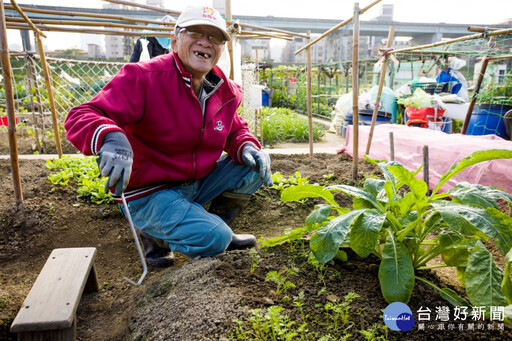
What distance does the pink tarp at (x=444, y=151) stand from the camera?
9.62 ft

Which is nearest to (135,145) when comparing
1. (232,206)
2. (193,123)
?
(193,123)

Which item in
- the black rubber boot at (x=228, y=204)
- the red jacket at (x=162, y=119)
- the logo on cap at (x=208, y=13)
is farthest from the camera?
the black rubber boot at (x=228, y=204)

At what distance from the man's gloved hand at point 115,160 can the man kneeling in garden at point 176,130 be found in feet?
0.08

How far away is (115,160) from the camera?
156 cm

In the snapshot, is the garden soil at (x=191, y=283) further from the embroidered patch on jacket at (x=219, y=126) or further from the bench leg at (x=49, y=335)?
the embroidered patch on jacket at (x=219, y=126)

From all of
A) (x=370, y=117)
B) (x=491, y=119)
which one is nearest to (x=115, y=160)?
(x=491, y=119)

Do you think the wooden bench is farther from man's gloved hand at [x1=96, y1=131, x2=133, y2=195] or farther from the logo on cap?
the logo on cap

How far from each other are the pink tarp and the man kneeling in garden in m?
1.99

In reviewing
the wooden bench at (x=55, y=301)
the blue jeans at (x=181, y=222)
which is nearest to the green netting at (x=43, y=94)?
the blue jeans at (x=181, y=222)

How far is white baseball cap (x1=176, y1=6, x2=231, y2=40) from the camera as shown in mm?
1886

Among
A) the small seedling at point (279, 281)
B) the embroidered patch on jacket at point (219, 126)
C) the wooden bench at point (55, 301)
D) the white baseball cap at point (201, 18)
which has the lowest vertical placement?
the wooden bench at point (55, 301)

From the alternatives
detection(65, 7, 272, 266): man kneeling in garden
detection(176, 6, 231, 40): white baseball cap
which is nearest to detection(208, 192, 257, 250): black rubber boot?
detection(65, 7, 272, 266): man kneeling in garden

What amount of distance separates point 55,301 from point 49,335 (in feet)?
0.44

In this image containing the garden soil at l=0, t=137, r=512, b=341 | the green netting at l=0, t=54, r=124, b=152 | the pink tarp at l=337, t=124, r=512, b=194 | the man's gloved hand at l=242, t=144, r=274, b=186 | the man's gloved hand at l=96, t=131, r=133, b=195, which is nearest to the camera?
the garden soil at l=0, t=137, r=512, b=341
